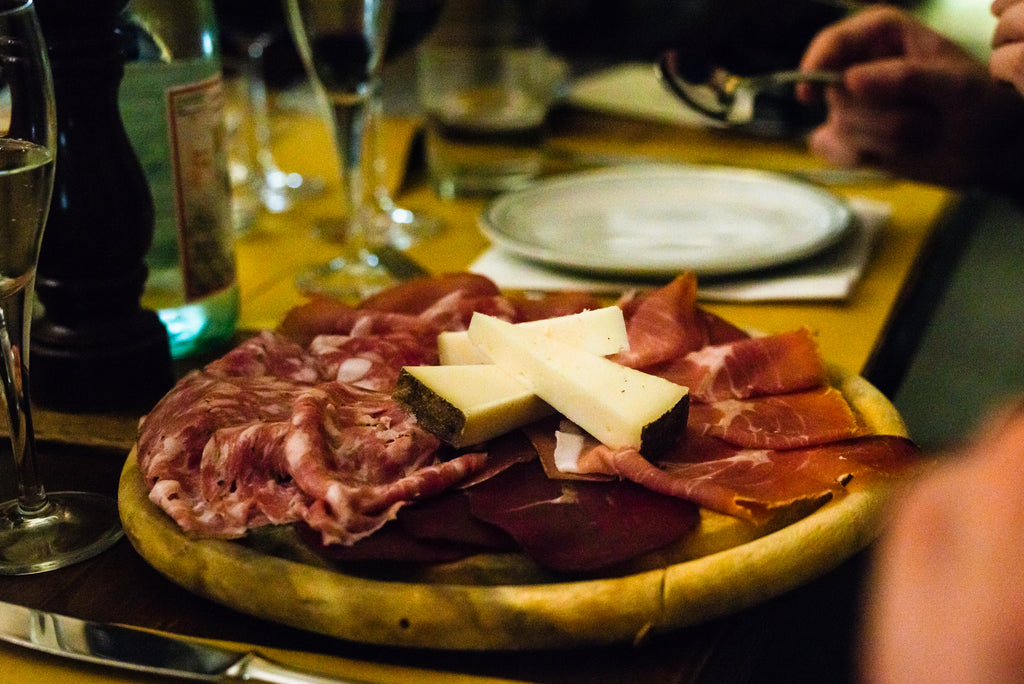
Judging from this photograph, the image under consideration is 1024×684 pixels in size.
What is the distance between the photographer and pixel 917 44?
1.39m

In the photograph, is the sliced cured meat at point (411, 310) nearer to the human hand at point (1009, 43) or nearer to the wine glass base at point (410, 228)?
the wine glass base at point (410, 228)

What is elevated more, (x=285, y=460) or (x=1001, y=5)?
(x=1001, y=5)

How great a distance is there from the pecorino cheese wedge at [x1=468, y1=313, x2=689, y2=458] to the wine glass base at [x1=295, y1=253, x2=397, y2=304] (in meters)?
0.45

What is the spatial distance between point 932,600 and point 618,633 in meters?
0.19

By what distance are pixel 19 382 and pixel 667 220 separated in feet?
2.63

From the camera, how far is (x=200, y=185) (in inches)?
37.6

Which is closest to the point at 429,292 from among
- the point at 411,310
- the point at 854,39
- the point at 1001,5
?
the point at 411,310

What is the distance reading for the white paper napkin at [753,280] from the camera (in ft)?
3.59

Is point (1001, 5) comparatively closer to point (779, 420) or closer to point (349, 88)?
point (779, 420)

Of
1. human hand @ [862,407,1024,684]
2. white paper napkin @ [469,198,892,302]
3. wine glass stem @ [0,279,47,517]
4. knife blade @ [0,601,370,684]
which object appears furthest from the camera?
white paper napkin @ [469,198,892,302]

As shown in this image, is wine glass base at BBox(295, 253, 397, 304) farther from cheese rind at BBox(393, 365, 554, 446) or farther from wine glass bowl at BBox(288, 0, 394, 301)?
cheese rind at BBox(393, 365, 554, 446)

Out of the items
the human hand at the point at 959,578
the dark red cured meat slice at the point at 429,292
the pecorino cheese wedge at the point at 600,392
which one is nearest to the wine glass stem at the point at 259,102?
the dark red cured meat slice at the point at 429,292

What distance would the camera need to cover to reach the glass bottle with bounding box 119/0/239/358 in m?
0.92

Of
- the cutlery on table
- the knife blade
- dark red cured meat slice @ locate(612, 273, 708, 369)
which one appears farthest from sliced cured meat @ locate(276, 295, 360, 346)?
the cutlery on table
